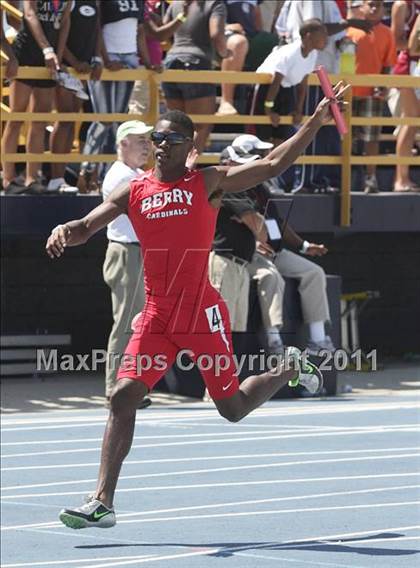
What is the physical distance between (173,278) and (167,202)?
15.1 inches

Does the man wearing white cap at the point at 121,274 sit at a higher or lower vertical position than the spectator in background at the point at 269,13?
lower

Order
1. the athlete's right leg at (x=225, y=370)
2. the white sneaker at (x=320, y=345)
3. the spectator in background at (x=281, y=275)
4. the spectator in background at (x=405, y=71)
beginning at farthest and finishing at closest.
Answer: the spectator in background at (x=405, y=71), the white sneaker at (x=320, y=345), the spectator in background at (x=281, y=275), the athlete's right leg at (x=225, y=370)

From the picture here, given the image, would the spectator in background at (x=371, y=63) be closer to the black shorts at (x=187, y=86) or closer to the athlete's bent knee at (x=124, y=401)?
the black shorts at (x=187, y=86)

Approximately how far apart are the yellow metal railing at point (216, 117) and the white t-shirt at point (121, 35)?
311mm

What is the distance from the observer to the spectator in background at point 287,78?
13.2 m

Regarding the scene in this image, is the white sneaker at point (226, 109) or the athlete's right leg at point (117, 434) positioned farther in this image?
the white sneaker at point (226, 109)

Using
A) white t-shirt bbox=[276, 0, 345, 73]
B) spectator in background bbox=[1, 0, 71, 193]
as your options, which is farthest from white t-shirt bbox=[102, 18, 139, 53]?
white t-shirt bbox=[276, 0, 345, 73]

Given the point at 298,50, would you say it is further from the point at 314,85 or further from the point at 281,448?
the point at 281,448

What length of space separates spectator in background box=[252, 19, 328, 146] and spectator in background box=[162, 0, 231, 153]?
0.45 metres

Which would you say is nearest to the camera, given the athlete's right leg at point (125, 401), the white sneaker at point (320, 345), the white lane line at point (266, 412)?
the athlete's right leg at point (125, 401)

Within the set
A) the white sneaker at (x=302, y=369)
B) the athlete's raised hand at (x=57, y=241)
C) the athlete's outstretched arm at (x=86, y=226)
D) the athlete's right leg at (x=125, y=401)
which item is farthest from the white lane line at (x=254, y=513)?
the athlete's raised hand at (x=57, y=241)

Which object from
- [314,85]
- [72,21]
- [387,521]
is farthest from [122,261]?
[387,521]

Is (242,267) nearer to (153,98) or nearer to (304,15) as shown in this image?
(153,98)

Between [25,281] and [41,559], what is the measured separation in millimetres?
7455
